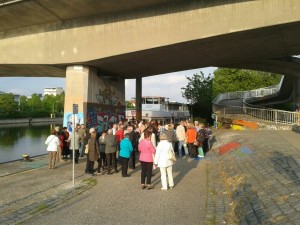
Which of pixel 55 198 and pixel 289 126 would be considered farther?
pixel 289 126

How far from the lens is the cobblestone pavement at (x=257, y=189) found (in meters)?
6.63

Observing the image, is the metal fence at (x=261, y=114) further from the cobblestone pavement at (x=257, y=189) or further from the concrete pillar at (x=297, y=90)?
the cobblestone pavement at (x=257, y=189)

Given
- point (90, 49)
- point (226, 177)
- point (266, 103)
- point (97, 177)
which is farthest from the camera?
point (266, 103)

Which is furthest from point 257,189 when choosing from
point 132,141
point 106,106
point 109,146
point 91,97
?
point 106,106

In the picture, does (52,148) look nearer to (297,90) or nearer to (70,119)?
(70,119)

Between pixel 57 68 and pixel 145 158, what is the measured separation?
12.0 m

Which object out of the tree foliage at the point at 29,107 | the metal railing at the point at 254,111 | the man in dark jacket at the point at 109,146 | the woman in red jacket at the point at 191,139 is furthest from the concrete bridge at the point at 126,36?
the tree foliage at the point at 29,107

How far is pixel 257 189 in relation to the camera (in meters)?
8.54

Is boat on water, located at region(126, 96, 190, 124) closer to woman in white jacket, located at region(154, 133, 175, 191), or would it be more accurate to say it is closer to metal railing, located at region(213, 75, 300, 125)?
metal railing, located at region(213, 75, 300, 125)

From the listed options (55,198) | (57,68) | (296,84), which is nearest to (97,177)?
(55,198)

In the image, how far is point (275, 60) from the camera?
28.5 meters

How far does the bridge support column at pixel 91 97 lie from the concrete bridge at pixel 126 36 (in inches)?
2.2

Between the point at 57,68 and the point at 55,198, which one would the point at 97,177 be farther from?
the point at 57,68

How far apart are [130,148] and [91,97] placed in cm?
874
